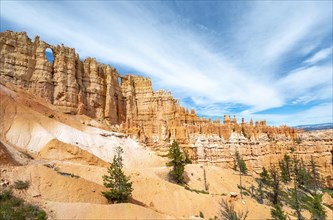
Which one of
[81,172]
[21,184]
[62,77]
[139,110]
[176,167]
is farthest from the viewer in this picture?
[139,110]

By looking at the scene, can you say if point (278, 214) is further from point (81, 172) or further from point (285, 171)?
point (285, 171)

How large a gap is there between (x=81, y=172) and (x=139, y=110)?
46.7m

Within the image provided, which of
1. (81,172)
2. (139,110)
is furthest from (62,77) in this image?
(81,172)

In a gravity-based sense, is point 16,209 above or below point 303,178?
above

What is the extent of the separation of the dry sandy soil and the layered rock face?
5.81 metres

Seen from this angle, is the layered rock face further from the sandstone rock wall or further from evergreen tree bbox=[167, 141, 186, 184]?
evergreen tree bbox=[167, 141, 186, 184]

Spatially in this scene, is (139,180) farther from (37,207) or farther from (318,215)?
(318,215)

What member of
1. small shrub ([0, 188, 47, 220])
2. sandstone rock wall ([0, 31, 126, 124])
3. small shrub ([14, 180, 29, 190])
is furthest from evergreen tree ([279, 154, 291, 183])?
small shrub ([0, 188, 47, 220])

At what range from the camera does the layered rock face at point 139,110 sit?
56906 millimetres

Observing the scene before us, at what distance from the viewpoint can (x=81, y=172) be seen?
33.3 meters

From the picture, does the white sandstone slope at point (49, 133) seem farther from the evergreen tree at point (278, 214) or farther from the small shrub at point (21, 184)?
the evergreen tree at point (278, 214)

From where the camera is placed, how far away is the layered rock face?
187 feet

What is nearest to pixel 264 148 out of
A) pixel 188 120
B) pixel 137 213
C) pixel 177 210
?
pixel 188 120

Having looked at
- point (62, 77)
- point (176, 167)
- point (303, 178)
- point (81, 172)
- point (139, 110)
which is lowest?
point (303, 178)
